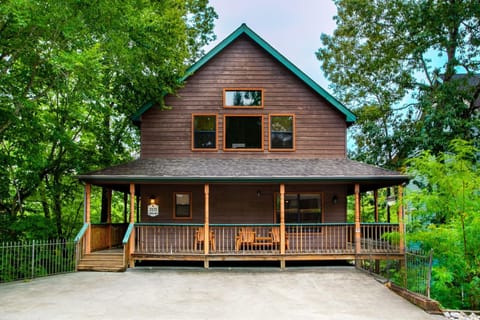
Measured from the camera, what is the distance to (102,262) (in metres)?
12.3

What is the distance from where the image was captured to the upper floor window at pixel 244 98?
15.2 meters

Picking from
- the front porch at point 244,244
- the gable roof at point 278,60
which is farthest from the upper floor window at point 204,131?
the front porch at point 244,244

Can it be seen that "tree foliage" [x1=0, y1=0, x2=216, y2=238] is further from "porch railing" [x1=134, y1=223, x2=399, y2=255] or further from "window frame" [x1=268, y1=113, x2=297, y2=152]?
"porch railing" [x1=134, y1=223, x2=399, y2=255]

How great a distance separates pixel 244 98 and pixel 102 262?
755cm

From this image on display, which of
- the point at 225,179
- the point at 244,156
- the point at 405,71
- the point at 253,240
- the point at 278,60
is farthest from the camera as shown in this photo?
the point at 405,71

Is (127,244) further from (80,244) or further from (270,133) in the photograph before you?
(270,133)

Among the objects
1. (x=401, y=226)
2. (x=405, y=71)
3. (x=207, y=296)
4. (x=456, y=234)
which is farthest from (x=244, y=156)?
(x=405, y=71)

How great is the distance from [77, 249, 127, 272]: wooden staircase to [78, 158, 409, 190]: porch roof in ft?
7.48

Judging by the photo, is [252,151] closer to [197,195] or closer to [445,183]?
[197,195]

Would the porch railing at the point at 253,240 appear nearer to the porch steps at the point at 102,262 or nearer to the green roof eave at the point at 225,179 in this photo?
the porch steps at the point at 102,262

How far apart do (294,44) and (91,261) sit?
96.4 meters

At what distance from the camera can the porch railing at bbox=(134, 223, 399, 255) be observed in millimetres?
12695

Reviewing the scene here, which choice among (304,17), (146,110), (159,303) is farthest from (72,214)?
(304,17)

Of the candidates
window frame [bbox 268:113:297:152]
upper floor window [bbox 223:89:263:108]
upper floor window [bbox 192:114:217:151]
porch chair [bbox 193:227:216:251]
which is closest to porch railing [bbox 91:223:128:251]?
porch chair [bbox 193:227:216:251]
